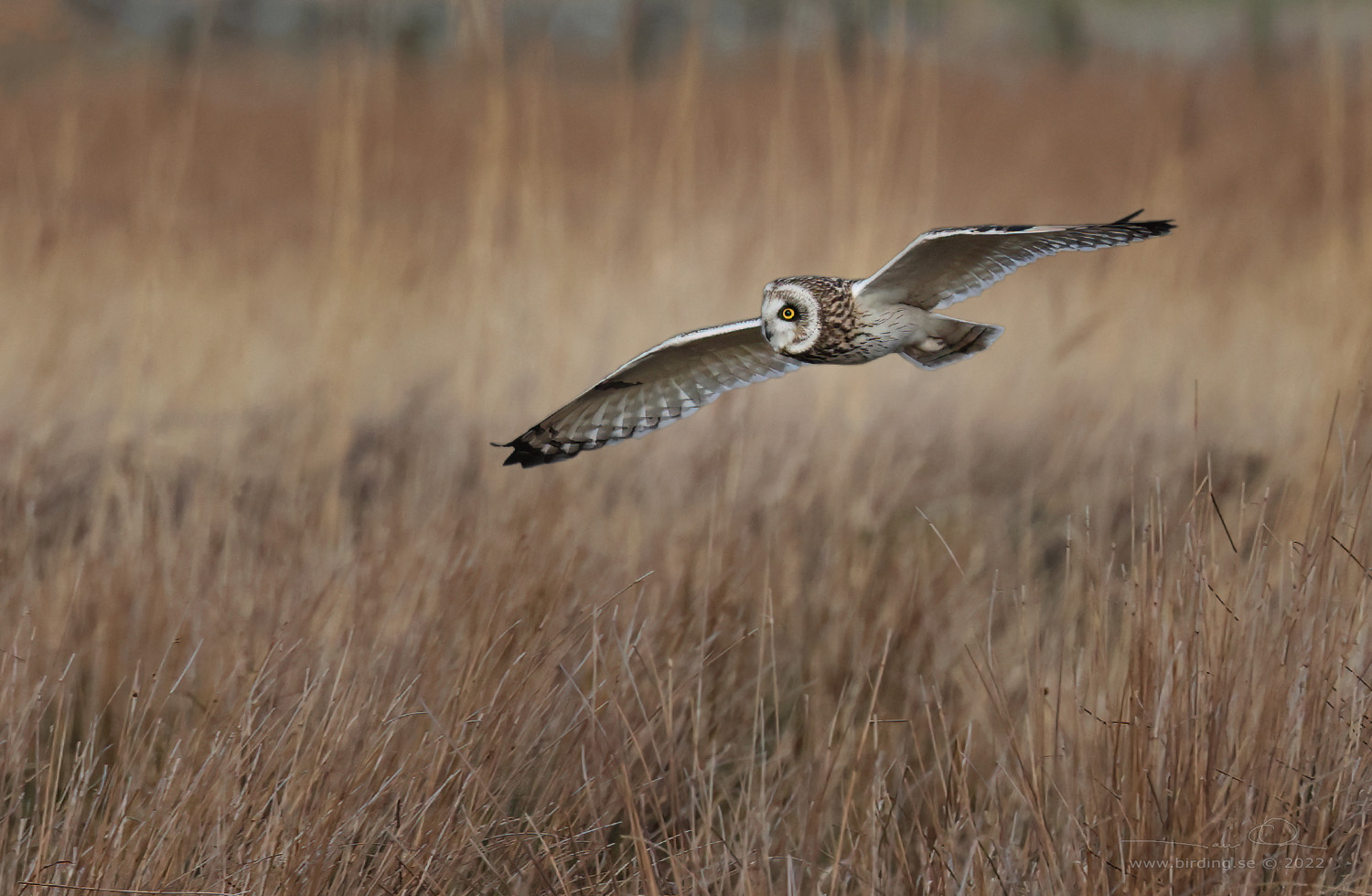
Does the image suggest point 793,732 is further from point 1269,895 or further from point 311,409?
point 311,409

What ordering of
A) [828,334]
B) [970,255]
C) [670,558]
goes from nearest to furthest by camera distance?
[828,334] → [970,255] → [670,558]

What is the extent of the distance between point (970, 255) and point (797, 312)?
11.2 inches

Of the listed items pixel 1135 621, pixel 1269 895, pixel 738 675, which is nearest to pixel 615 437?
pixel 1135 621

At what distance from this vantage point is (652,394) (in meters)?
1.75

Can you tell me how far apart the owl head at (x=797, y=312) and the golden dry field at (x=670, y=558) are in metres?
0.44

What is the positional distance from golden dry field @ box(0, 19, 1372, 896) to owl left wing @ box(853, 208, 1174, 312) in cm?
37

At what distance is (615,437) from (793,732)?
1121mm

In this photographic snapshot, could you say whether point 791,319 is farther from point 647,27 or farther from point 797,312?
point 647,27

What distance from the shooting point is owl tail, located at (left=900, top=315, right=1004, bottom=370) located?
1.45 meters

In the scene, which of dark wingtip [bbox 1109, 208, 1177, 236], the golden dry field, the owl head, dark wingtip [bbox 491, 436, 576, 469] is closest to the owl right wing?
dark wingtip [bbox 491, 436, 576, 469]

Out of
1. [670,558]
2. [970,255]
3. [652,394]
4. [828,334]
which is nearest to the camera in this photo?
[828,334]

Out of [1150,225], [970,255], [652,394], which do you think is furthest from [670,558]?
[1150,225]
